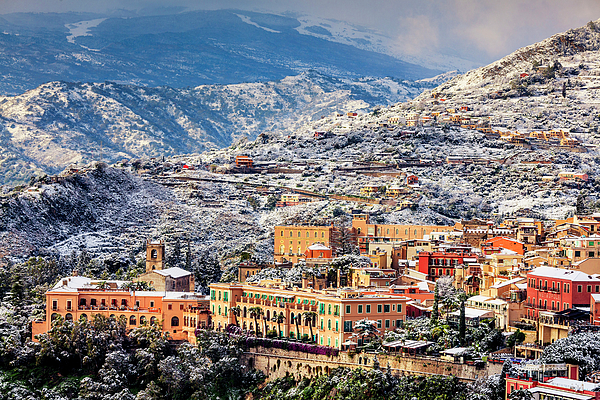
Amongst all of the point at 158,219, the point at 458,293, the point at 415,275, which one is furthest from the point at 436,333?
the point at 158,219

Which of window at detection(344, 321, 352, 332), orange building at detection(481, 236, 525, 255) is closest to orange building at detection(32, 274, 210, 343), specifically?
window at detection(344, 321, 352, 332)

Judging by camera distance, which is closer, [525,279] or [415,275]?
[525,279]

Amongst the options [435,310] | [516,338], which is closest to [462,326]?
[516,338]

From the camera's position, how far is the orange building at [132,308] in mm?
93875

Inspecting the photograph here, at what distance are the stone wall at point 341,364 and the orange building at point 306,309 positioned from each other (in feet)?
7.22

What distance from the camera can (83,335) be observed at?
299 feet

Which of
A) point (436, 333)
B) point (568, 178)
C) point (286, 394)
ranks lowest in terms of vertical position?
point (286, 394)

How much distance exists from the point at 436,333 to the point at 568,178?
4393 inches

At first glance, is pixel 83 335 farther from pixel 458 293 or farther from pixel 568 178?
pixel 568 178

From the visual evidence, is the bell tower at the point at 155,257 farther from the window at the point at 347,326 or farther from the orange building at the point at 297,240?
the window at the point at 347,326

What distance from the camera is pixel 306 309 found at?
87.8 m

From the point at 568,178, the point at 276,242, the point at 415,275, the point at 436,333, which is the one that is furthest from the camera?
the point at 568,178

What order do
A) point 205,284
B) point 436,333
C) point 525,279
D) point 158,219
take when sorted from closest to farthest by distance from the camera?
point 436,333 < point 525,279 < point 205,284 < point 158,219

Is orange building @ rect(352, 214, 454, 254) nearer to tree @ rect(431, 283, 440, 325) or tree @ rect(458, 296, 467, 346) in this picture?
tree @ rect(431, 283, 440, 325)
